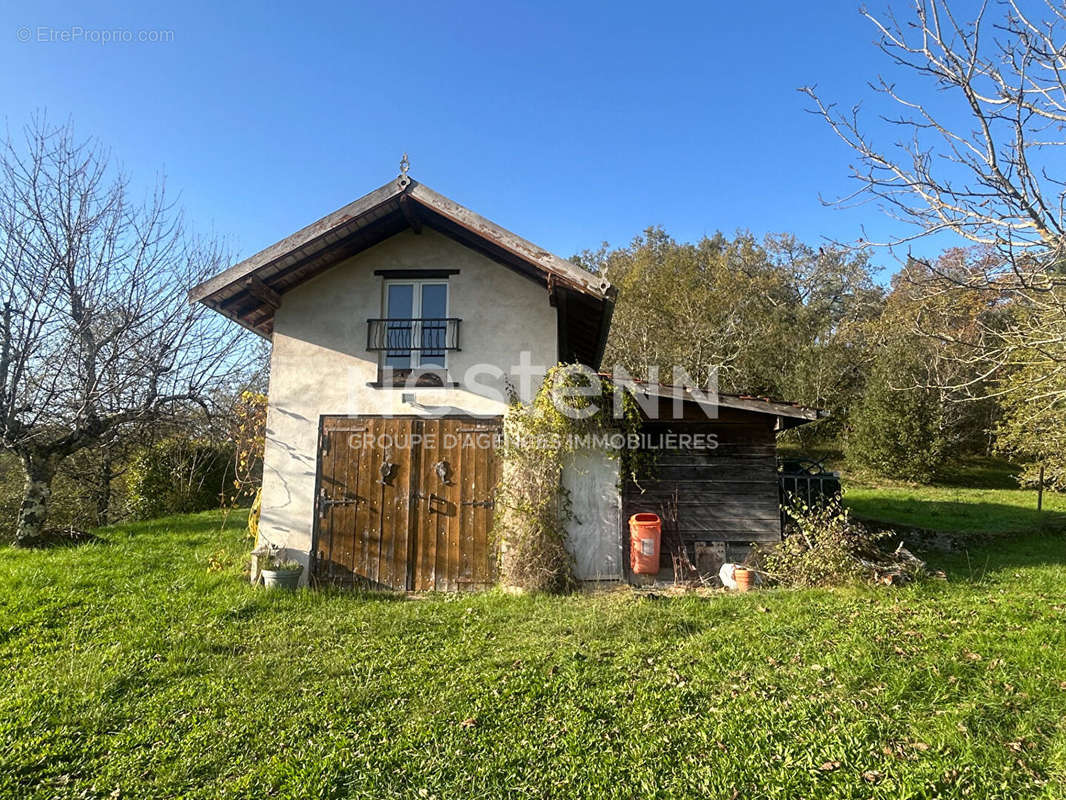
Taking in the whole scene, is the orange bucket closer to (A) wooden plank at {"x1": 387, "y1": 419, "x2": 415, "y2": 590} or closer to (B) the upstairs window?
(A) wooden plank at {"x1": 387, "y1": 419, "x2": 415, "y2": 590}

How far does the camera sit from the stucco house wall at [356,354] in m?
7.92

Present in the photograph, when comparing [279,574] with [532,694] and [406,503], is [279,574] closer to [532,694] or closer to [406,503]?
[406,503]

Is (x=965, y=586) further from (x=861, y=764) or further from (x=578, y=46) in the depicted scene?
(x=578, y=46)

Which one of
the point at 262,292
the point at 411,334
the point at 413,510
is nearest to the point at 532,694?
the point at 413,510

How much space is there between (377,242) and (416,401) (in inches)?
103

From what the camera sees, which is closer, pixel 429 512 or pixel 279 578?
pixel 279 578

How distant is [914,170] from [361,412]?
6.95m

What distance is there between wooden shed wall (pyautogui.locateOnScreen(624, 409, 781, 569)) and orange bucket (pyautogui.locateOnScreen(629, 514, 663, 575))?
789mm

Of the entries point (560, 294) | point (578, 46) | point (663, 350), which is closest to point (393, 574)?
point (560, 294)

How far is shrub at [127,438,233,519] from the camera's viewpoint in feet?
49.3

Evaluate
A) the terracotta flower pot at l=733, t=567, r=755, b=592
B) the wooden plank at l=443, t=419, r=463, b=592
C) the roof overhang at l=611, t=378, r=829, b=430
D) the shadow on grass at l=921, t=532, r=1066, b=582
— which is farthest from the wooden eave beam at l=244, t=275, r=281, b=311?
the shadow on grass at l=921, t=532, r=1066, b=582

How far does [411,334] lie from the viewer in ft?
26.9

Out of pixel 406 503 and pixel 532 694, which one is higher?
pixel 406 503

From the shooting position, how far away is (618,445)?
7.83 m
